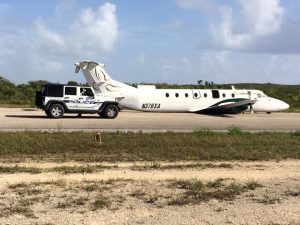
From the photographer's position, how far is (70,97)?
28438 mm

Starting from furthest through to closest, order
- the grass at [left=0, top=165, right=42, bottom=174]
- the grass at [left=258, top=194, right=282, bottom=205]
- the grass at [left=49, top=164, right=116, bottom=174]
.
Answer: the grass at [left=49, top=164, right=116, bottom=174] < the grass at [left=0, top=165, right=42, bottom=174] < the grass at [left=258, top=194, right=282, bottom=205]

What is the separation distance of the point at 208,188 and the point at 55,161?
473cm

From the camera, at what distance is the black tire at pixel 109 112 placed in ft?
95.9

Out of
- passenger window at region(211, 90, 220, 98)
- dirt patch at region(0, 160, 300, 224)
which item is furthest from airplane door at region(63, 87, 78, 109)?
dirt patch at region(0, 160, 300, 224)

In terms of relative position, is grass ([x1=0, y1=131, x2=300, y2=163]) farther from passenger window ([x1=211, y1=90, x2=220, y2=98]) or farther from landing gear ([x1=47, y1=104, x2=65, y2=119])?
passenger window ([x1=211, y1=90, x2=220, y2=98])

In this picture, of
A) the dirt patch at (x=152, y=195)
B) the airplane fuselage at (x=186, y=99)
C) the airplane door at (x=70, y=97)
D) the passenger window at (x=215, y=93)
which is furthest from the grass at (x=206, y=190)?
the passenger window at (x=215, y=93)

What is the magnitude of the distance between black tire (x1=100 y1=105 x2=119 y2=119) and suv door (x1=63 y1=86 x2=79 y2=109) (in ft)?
5.61

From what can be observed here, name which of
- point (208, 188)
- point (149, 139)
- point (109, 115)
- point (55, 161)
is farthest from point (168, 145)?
point (109, 115)

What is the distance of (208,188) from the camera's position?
915 cm

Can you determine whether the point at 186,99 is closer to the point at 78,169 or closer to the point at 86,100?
the point at 86,100

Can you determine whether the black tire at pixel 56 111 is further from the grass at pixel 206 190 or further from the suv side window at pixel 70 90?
the grass at pixel 206 190

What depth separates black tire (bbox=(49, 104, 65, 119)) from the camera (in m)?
28.0

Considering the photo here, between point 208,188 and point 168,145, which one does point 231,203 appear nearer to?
point 208,188

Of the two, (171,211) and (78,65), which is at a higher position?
(78,65)
